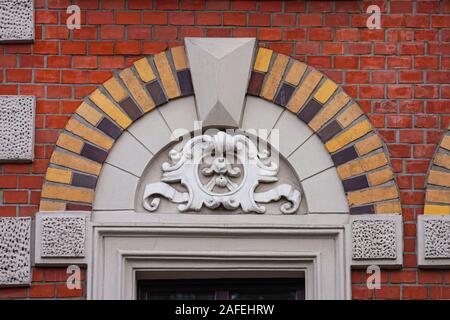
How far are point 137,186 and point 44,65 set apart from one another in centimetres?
88

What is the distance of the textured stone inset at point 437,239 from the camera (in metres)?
9.02

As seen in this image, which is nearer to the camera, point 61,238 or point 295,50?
point 61,238

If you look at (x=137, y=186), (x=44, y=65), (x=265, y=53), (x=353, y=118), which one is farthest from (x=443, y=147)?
(x=44, y=65)

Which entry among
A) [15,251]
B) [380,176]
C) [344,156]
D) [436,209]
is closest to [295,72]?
[344,156]

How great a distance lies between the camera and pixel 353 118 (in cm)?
923

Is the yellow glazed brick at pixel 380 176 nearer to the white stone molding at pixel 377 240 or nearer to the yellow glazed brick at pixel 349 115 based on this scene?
the white stone molding at pixel 377 240

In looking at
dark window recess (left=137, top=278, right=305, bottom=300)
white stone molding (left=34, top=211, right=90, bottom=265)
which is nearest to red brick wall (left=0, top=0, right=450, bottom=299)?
white stone molding (left=34, top=211, right=90, bottom=265)

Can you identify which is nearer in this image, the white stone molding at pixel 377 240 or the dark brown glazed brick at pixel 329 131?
the white stone molding at pixel 377 240

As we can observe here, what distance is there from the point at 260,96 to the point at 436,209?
46.6 inches

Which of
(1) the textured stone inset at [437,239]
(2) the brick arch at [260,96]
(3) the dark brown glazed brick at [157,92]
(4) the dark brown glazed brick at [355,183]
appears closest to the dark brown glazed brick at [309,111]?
(2) the brick arch at [260,96]

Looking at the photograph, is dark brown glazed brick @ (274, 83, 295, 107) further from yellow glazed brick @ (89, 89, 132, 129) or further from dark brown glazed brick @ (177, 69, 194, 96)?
yellow glazed brick @ (89, 89, 132, 129)

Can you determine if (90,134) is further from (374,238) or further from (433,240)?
(433,240)

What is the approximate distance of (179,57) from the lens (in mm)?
9281

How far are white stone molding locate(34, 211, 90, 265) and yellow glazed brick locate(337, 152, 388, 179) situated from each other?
4.79 ft
